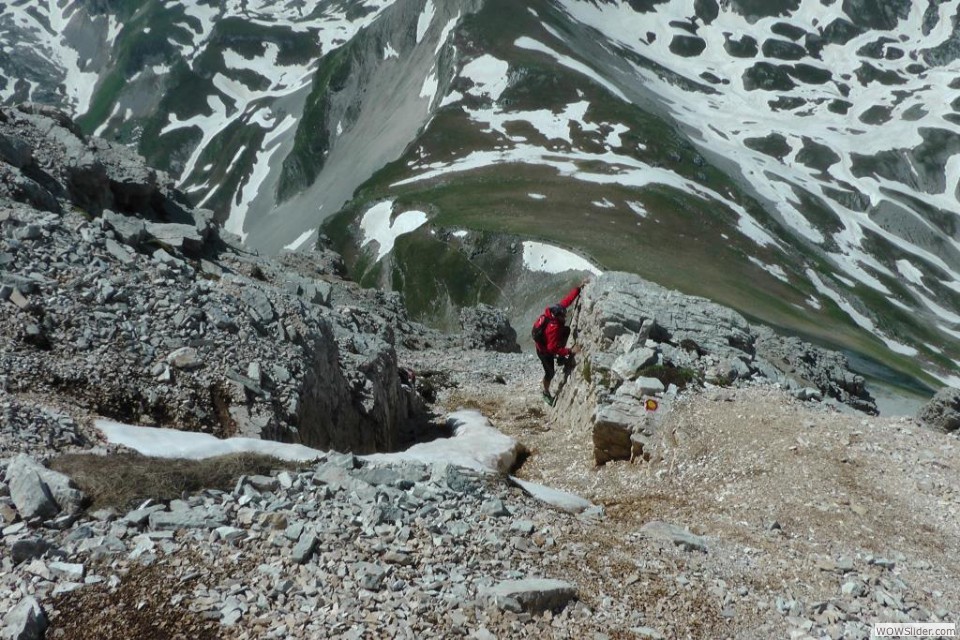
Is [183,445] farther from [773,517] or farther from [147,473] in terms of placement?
[773,517]

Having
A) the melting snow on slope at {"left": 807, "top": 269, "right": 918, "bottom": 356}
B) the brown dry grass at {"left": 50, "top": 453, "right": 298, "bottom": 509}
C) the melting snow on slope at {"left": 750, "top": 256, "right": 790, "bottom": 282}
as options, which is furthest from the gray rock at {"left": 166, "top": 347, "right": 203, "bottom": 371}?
the melting snow on slope at {"left": 807, "top": 269, "right": 918, "bottom": 356}

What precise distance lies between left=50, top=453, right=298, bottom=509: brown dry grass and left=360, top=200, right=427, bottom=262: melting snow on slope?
285 ft

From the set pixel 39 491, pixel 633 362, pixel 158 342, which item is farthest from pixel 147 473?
pixel 633 362

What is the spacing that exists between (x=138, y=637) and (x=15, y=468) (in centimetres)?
396

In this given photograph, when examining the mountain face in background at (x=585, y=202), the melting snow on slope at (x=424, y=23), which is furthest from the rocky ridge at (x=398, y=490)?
the melting snow on slope at (x=424, y=23)

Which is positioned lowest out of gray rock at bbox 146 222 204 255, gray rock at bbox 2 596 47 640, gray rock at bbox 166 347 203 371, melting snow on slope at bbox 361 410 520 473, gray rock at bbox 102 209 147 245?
melting snow on slope at bbox 361 410 520 473

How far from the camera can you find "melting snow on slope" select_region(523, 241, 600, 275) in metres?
74.5

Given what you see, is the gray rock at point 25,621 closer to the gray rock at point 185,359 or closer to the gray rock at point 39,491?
the gray rock at point 39,491

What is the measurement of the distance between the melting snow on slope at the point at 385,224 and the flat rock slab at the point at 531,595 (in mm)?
90002

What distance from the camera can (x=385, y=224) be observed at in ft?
350

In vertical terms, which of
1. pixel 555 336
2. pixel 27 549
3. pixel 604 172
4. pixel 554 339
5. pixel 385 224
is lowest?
pixel 27 549

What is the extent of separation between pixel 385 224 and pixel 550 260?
3687 cm

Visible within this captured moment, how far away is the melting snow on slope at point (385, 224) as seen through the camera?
330ft

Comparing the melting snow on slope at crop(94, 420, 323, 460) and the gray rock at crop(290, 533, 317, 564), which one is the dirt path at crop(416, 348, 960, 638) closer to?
the gray rock at crop(290, 533, 317, 564)
